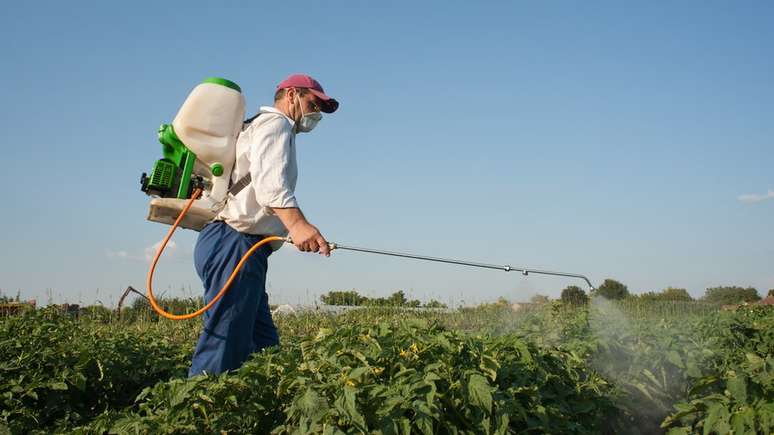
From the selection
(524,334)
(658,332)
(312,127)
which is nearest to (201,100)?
(312,127)

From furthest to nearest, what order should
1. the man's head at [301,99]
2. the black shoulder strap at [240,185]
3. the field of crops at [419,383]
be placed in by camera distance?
the man's head at [301,99]
the black shoulder strap at [240,185]
the field of crops at [419,383]

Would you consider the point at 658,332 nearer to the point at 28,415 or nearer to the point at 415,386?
the point at 415,386

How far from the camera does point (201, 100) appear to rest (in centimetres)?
357

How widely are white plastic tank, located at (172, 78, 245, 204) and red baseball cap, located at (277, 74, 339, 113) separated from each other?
0.33 m

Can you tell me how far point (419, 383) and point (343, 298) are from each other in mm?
9954

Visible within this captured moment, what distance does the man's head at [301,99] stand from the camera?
3758 mm

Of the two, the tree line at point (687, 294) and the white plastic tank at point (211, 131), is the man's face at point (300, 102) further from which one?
the tree line at point (687, 294)

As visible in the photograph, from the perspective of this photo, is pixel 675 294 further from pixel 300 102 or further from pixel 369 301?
pixel 300 102

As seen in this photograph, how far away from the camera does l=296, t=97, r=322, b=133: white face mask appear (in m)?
3.77

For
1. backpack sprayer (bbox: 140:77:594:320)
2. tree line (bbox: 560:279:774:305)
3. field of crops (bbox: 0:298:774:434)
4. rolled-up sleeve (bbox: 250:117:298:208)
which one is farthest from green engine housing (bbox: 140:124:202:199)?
tree line (bbox: 560:279:774:305)

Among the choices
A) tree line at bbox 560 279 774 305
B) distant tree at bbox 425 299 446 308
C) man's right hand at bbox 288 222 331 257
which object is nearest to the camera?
man's right hand at bbox 288 222 331 257

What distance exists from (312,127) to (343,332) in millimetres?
1457

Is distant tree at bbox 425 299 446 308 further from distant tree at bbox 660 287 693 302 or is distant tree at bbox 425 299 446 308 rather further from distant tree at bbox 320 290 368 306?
distant tree at bbox 660 287 693 302

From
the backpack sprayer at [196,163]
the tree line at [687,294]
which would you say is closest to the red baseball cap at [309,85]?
the backpack sprayer at [196,163]
